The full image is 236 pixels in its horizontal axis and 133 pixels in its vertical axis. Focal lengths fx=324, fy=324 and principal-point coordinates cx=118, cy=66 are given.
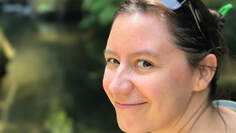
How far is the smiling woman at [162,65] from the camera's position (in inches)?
40.9

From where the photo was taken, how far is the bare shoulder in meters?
1.12

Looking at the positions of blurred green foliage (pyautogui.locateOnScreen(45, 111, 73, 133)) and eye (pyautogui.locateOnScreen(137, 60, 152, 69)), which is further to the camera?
blurred green foliage (pyautogui.locateOnScreen(45, 111, 73, 133))

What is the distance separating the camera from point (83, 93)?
5.39 meters

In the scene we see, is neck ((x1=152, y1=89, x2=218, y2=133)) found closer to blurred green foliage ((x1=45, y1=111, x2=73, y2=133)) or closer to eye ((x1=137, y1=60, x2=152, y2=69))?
eye ((x1=137, y1=60, x2=152, y2=69))

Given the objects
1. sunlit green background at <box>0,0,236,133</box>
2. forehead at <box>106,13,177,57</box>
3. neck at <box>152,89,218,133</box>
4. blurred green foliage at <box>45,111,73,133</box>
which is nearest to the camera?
forehead at <box>106,13,177,57</box>

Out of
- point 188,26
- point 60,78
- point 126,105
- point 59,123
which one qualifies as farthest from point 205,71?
point 60,78

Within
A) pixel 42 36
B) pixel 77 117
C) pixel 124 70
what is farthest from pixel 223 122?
pixel 42 36

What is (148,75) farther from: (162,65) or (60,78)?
(60,78)

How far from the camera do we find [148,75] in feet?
3.41

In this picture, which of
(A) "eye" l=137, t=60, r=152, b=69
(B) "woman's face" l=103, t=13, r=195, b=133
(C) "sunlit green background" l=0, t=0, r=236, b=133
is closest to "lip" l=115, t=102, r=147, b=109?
(B) "woman's face" l=103, t=13, r=195, b=133

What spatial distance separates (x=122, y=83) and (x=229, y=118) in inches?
16.5

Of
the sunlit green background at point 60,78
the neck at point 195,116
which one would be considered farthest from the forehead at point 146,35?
the sunlit green background at point 60,78

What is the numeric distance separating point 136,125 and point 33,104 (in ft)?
13.5

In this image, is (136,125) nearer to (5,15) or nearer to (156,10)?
(156,10)
